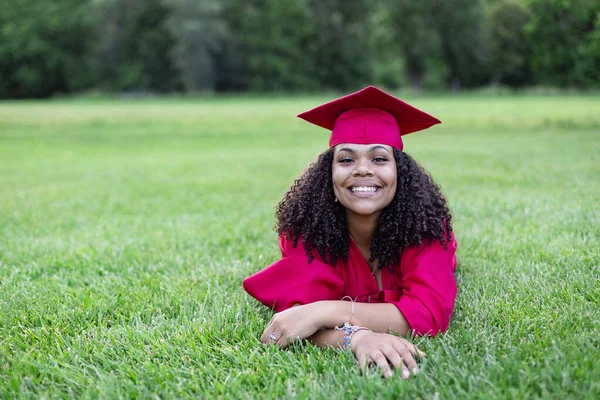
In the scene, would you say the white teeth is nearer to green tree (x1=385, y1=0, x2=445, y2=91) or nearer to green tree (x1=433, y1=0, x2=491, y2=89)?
green tree (x1=385, y1=0, x2=445, y2=91)

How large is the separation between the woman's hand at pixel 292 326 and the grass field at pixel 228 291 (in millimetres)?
55

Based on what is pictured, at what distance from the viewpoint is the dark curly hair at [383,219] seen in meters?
2.67

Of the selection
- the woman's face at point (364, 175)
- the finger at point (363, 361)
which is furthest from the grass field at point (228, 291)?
the woman's face at point (364, 175)

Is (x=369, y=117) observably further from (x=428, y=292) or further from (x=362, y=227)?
(x=428, y=292)

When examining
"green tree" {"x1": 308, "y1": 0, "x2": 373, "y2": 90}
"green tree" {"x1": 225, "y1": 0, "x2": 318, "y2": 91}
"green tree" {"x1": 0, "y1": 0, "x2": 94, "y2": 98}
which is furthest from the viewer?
"green tree" {"x1": 308, "y1": 0, "x2": 373, "y2": 90}

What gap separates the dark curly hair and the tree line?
47.4m

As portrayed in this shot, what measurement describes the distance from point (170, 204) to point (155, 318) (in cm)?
360

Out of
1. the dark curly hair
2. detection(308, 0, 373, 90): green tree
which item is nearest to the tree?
detection(308, 0, 373, 90): green tree

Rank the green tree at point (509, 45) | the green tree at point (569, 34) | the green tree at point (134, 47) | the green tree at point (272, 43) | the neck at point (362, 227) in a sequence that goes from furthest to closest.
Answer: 1. the green tree at point (509, 45)
2. the green tree at point (272, 43)
3. the green tree at point (134, 47)
4. the green tree at point (569, 34)
5. the neck at point (362, 227)

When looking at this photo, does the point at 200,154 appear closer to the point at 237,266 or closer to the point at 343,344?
the point at 237,266

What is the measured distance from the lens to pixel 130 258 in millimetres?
3932

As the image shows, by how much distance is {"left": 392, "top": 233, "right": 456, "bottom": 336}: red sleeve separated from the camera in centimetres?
234

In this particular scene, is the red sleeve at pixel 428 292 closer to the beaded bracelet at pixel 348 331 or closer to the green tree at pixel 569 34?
the beaded bracelet at pixel 348 331

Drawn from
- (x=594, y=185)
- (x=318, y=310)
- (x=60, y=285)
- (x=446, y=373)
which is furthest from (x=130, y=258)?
(x=594, y=185)
